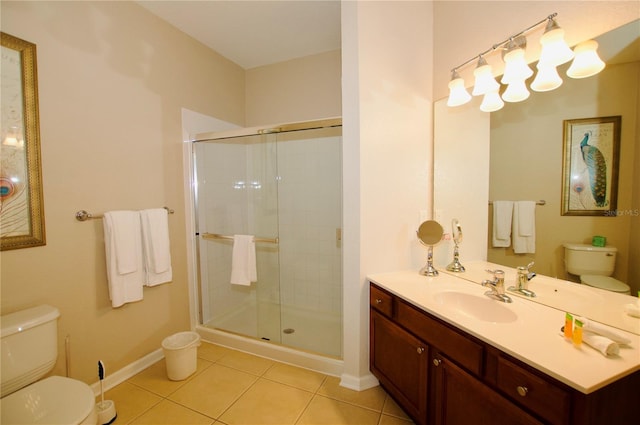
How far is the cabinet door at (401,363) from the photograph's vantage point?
51.7 inches

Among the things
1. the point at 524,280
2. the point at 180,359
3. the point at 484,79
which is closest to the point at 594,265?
the point at 524,280

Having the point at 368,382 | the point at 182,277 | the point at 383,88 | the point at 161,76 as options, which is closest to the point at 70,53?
the point at 161,76

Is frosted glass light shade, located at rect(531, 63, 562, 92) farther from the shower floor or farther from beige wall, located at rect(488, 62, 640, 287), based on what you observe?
the shower floor

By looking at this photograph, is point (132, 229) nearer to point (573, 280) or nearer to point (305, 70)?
point (305, 70)

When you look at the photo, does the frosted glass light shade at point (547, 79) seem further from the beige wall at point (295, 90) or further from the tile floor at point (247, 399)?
the tile floor at point (247, 399)

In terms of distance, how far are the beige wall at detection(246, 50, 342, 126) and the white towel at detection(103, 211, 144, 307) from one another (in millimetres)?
1810

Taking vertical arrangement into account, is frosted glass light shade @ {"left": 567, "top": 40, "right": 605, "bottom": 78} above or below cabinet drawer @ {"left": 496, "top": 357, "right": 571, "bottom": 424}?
above

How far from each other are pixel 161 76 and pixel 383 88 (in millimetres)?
1798

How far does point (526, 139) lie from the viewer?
53.2 inches

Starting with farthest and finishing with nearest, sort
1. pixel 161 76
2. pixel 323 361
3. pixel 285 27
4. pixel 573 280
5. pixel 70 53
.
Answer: pixel 285 27, pixel 161 76, pixel 323 361, pixel 70 53, pixel 573 280

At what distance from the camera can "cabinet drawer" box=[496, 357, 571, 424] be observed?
0.76m

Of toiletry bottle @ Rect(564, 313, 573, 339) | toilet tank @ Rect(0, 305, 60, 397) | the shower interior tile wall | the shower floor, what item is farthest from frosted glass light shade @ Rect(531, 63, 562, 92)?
toilet tank @ Rect(0, 305, 60, 397)

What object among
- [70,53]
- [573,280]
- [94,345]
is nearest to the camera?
[573,280]

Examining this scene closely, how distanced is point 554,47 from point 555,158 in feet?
1.58
